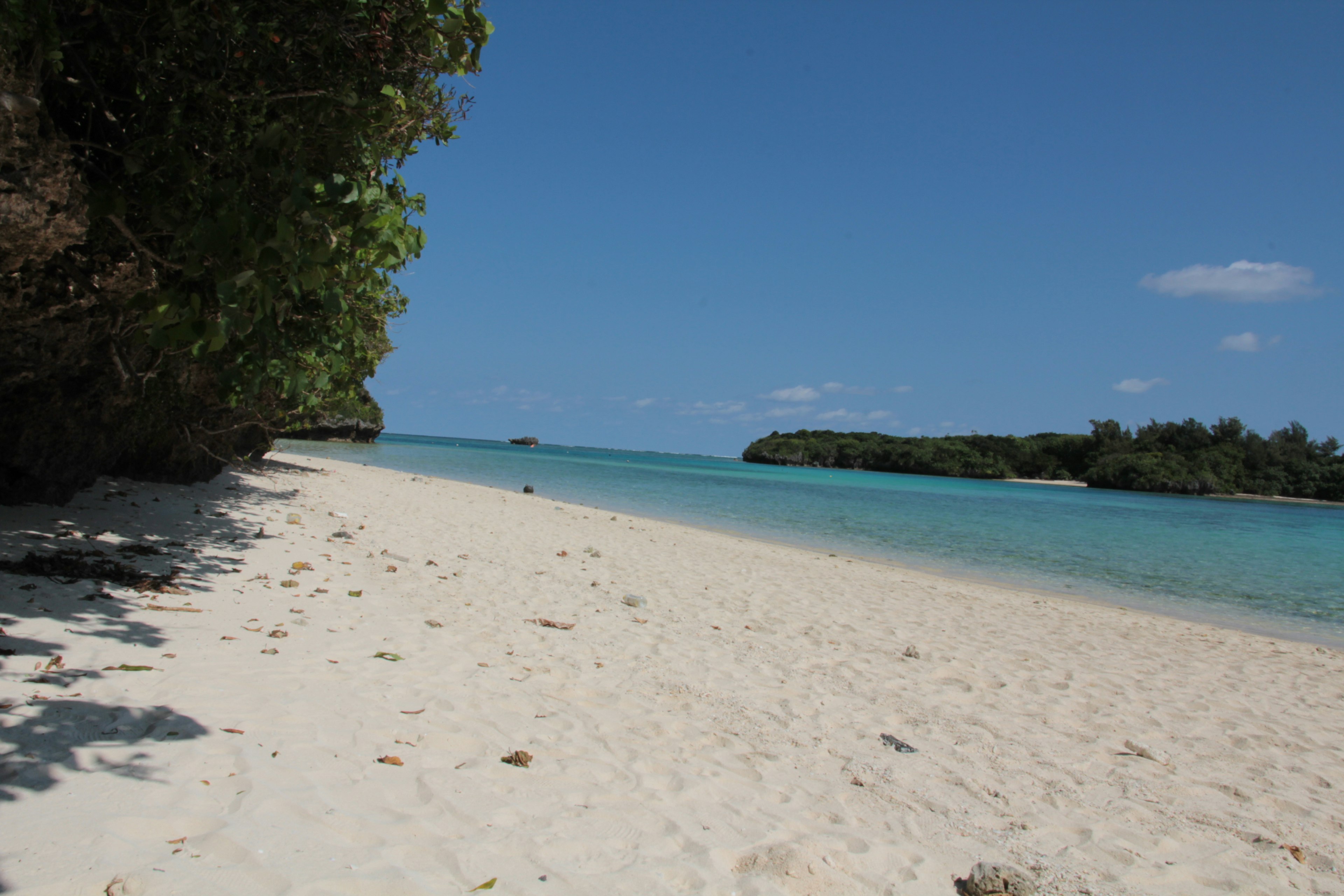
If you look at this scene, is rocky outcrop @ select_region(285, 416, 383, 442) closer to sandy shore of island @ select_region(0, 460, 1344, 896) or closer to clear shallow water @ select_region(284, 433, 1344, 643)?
clear shallow water @ select_region(284, 433, 1344, 643)

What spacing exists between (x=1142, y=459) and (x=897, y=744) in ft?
344

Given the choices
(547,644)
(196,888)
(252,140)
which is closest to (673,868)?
(196,888)

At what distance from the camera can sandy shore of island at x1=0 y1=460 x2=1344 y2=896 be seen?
273 cm

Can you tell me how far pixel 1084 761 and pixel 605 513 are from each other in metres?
17.3

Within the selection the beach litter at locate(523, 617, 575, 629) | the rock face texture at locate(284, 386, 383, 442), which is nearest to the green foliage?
the beach litter at locate(523, 617, 575, 629)

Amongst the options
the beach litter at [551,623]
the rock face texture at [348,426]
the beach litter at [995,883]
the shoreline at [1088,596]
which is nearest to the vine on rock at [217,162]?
the beach litter at [551,623]

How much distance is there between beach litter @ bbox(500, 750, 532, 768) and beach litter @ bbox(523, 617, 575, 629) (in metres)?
2.86

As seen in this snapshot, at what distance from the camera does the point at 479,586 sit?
795 cm

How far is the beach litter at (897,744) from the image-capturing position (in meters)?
4.54

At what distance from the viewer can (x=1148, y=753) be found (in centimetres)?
492

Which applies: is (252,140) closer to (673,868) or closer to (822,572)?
(673,868)

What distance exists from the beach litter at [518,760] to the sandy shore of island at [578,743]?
0.07m

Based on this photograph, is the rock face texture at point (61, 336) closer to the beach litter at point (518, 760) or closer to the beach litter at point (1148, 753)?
the beach litter at point (518, 760)

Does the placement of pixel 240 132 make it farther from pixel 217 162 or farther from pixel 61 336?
pixel 61 336
